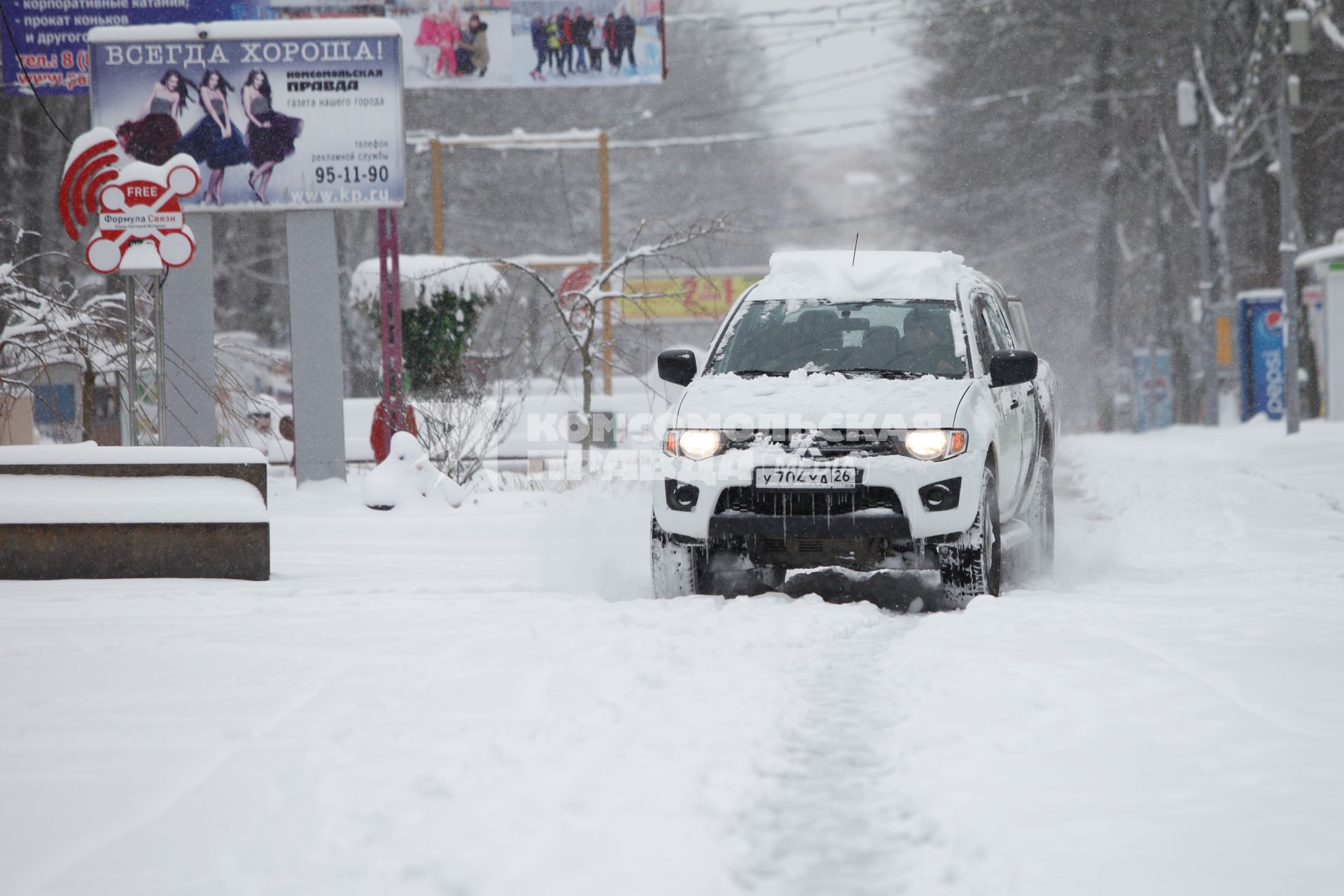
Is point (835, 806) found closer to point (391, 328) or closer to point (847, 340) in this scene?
point (847, 340)

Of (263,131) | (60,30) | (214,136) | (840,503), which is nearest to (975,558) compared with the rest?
(840,503)

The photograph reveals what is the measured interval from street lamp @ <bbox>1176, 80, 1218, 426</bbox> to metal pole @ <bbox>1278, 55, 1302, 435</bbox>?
684cm

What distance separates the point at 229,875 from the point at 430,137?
91.1 feet

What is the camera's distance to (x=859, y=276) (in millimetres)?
9352

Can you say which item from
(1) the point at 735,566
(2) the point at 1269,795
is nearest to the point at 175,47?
(1) the point at 735,566

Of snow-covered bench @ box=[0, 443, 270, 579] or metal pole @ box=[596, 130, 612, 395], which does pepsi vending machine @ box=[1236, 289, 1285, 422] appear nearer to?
metal pole @ box=[596, 130, 612, 395]

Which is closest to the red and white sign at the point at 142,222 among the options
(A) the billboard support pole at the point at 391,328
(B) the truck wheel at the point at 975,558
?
(A) the billboard support pole at the point at 391,328

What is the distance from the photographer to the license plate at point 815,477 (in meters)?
7.92

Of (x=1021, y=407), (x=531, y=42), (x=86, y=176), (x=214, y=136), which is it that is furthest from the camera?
(x=531, y=42)

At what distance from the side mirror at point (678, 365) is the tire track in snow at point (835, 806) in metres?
2.72

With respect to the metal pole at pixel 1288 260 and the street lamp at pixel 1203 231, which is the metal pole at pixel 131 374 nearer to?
the metal pole at pixel 1288 260

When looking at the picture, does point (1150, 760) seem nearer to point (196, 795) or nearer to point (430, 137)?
point (196, 795)

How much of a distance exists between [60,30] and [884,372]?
20771 millimetres

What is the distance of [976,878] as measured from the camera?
12.7ft
